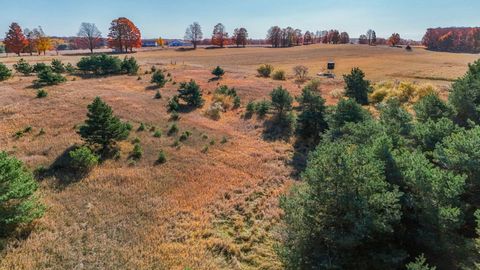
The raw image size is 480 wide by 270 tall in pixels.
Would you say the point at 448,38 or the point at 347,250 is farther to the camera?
the point at 448,38

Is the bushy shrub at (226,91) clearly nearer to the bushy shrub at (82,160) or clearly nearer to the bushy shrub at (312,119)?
the bushy shrub at (312,119)

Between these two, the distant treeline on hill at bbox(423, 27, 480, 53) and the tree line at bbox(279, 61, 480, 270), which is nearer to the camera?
the tree line at bbox(279, 61, 480, 270)

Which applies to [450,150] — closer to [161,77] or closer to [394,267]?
[394,267]

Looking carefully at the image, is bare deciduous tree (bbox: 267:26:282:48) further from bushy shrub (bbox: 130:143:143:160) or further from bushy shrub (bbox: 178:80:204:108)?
bushy shrub (bbox: 130:143:143:160)

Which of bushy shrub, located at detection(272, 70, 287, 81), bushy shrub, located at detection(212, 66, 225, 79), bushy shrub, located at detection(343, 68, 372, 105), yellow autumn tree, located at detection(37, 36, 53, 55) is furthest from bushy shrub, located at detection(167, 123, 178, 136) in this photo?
yellow autumn tree, located at detection(37, 36, 53, 55)

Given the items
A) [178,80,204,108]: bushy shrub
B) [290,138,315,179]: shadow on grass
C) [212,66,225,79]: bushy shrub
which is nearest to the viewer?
[290,138,315,179]: shadow on grass

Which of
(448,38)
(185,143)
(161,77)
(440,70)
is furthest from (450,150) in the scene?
(448,38)
